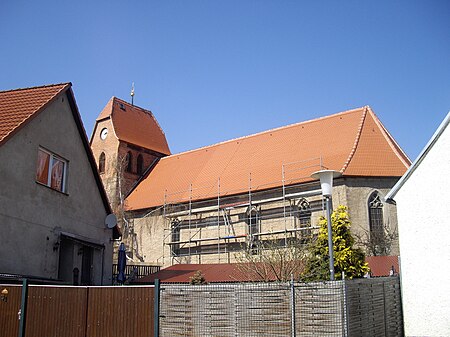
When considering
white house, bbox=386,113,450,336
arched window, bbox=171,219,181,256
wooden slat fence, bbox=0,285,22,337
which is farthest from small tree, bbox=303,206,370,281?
arched window, bbox=171,219,181,256

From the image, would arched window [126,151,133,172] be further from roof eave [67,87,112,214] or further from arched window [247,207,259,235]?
roof eave [67,87,112,214]

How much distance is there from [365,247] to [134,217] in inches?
727

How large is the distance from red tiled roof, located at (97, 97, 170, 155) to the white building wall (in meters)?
33.8

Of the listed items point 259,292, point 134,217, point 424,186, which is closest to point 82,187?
point 259,292

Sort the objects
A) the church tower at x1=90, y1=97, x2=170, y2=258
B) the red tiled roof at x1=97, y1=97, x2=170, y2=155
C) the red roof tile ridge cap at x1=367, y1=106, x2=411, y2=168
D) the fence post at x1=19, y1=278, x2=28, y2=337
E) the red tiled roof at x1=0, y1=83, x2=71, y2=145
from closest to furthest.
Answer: the fence post at x1=19, y1=278, x2=28, y2=337
the red tiled roof at x1=0, y1=83, x2=71, y2=145
the red roof tile ridge cap at x1=367, y1=106, x2=411, y2=168
the church tower at x1=90, y1=97, x2=170, y2=258
the red tiled roof at x1=97, y1=97, x2=170, y2=155

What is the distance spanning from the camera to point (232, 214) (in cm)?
3466

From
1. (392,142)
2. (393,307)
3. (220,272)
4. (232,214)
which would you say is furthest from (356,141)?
(393,307)

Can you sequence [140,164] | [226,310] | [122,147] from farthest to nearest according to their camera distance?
1. [140,164]
2. [122,147]
3. [226,310]

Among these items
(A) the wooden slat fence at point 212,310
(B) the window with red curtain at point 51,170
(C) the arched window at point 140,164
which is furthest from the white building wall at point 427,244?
(C) the arched window at point 140,164

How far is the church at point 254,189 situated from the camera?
30.0 m

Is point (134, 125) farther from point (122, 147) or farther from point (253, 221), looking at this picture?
point (253, 221)

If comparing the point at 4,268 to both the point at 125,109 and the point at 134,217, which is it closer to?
the point at 134,217

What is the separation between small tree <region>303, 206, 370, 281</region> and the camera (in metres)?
16.4

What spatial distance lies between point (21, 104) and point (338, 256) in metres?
11.1
